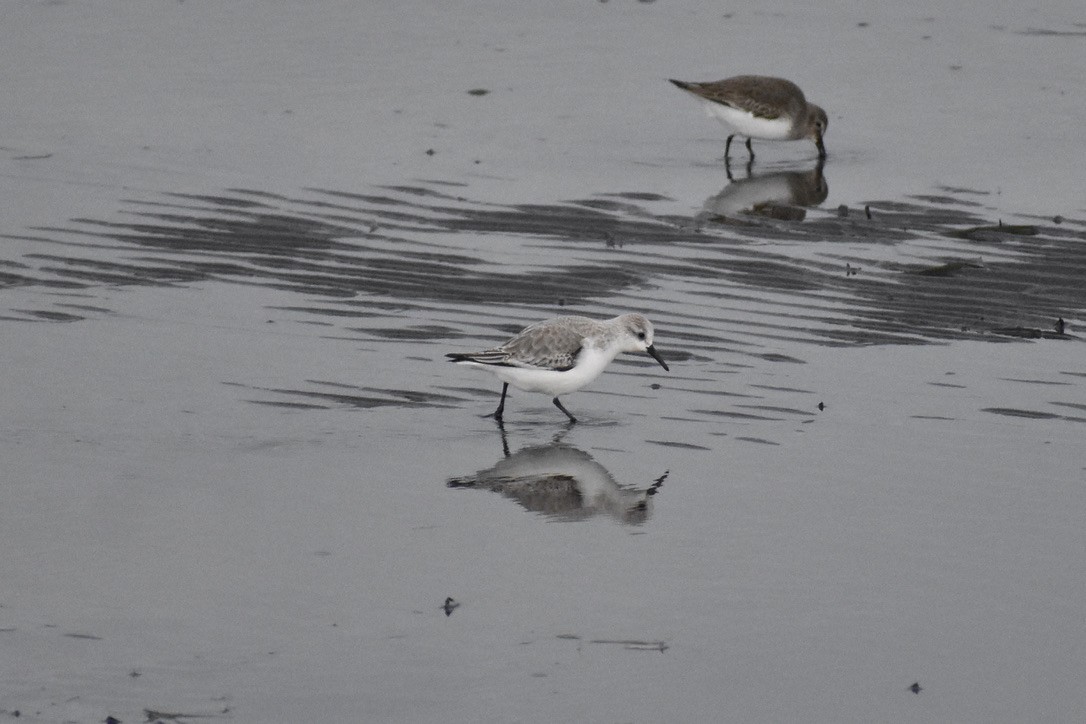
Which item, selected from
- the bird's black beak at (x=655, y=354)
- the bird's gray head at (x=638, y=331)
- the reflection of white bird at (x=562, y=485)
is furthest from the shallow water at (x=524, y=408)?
the bird's gray head at (x=638, y=331)

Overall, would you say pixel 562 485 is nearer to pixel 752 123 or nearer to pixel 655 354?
pixel 655 354

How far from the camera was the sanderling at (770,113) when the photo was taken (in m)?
19.4

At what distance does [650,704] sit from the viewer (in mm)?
7438

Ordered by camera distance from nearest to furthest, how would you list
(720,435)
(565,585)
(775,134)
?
(565,585) → (720,435) → (775,134)

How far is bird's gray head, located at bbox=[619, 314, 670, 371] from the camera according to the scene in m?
11.7

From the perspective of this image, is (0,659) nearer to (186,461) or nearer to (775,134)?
(186,461)

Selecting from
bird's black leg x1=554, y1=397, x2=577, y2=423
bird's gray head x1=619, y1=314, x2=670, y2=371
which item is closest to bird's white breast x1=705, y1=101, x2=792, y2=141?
bird's gray head x1=619, y1=314, x2=670, y2=371

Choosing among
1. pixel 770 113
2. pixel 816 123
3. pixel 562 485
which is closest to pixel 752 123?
pixel 770 113

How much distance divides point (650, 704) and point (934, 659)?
4.44ft

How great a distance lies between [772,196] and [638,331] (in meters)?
6.59

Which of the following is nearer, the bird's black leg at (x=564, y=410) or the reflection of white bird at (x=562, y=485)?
the reflection of white bird at (x=562, y=485)

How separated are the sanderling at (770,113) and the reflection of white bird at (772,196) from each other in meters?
0.47

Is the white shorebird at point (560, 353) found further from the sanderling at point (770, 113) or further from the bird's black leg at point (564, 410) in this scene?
the sanderling at point (770, 113)

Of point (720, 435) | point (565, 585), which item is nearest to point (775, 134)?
point (720, 435)
